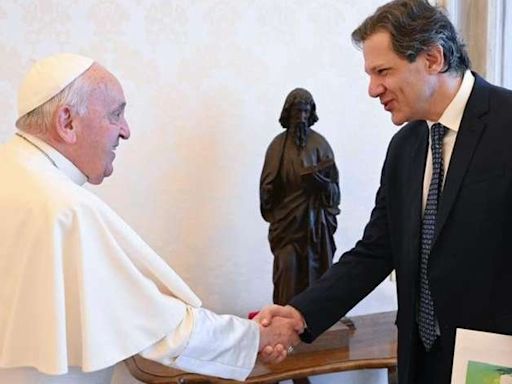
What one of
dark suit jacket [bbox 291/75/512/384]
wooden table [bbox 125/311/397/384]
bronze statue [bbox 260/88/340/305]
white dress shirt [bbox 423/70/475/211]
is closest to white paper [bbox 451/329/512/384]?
dark suit jacket [bbox 291/75/512/384]

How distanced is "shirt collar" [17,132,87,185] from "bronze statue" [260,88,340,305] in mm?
827

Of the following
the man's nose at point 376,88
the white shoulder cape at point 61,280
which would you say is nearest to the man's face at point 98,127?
the white shoulder cape at point 61,280

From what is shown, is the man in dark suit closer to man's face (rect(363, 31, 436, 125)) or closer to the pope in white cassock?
man's face (rect(363, 31, 436, 125))

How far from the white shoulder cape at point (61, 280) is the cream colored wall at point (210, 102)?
2.95 ft

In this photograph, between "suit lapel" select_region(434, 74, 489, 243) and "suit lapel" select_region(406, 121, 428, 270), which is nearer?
"suit lapel" select_region(434, 74, 489, 243)

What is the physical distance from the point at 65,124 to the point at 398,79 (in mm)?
825

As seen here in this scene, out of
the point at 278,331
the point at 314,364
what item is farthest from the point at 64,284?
the point at 314,364

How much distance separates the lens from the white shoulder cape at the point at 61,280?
1.41 meters

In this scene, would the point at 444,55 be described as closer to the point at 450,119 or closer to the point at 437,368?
the point at 450,119

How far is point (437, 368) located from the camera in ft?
5.34

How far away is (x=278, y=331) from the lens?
1.92m

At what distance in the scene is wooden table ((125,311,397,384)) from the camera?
2.08m

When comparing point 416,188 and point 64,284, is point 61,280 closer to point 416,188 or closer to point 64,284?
point 64,284

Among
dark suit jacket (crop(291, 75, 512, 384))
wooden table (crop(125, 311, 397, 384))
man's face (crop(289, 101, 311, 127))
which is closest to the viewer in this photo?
dark suit jacket (crop(291, 75, 512, 384))
